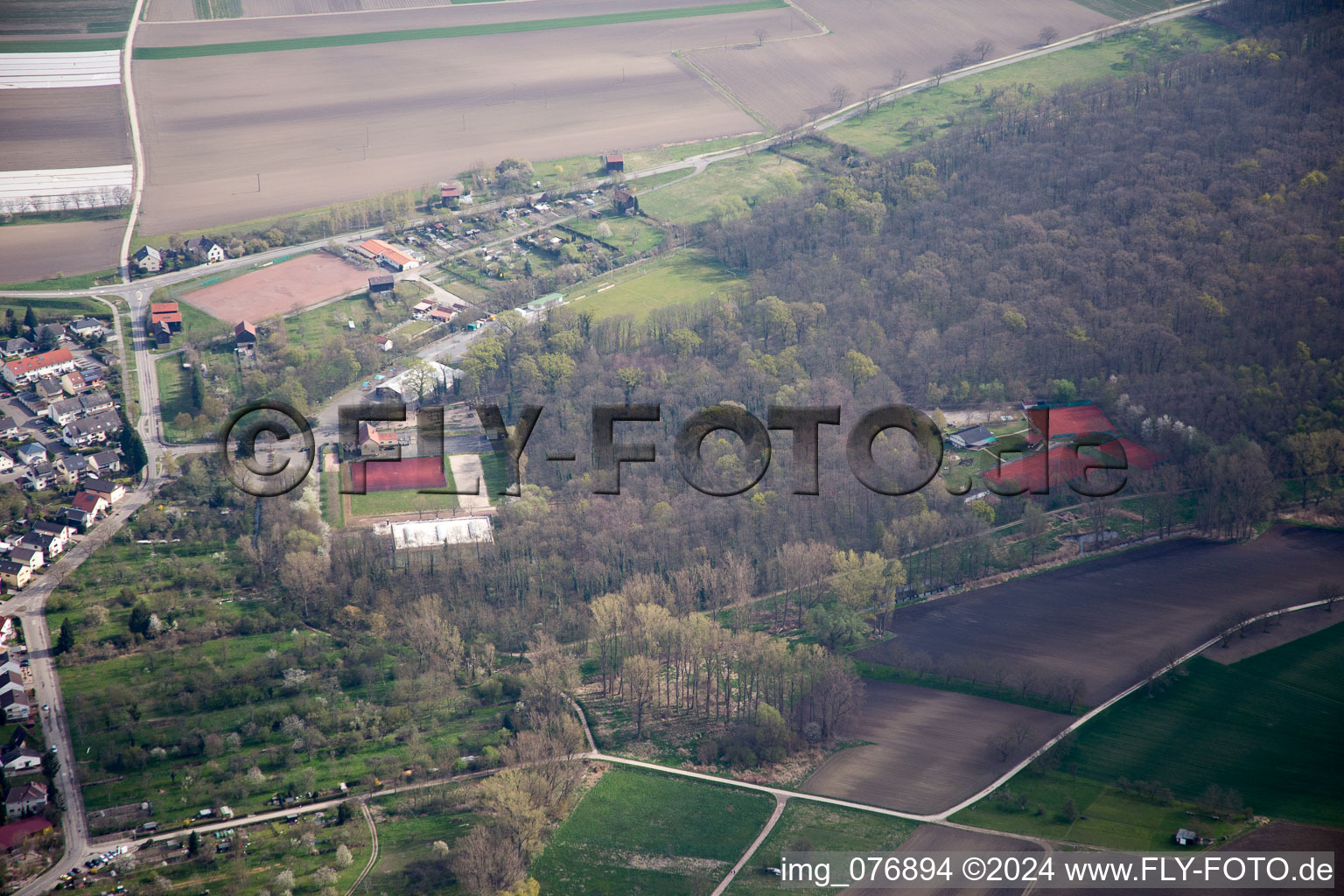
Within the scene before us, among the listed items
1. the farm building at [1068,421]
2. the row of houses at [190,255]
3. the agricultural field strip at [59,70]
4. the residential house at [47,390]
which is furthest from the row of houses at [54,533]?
the agricultural field strip at [59,70]

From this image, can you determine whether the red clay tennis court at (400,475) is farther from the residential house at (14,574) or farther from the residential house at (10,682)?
the residential house at (10,682)

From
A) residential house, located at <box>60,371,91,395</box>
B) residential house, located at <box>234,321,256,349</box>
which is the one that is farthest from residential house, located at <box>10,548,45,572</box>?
residential house, located at <box>234,321,256,349</box>

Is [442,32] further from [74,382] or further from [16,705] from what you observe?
[16,705]

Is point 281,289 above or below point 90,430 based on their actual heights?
above

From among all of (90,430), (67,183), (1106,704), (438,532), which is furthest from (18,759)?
(67,183)

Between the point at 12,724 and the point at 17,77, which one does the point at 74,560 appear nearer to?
the point at 12,724
